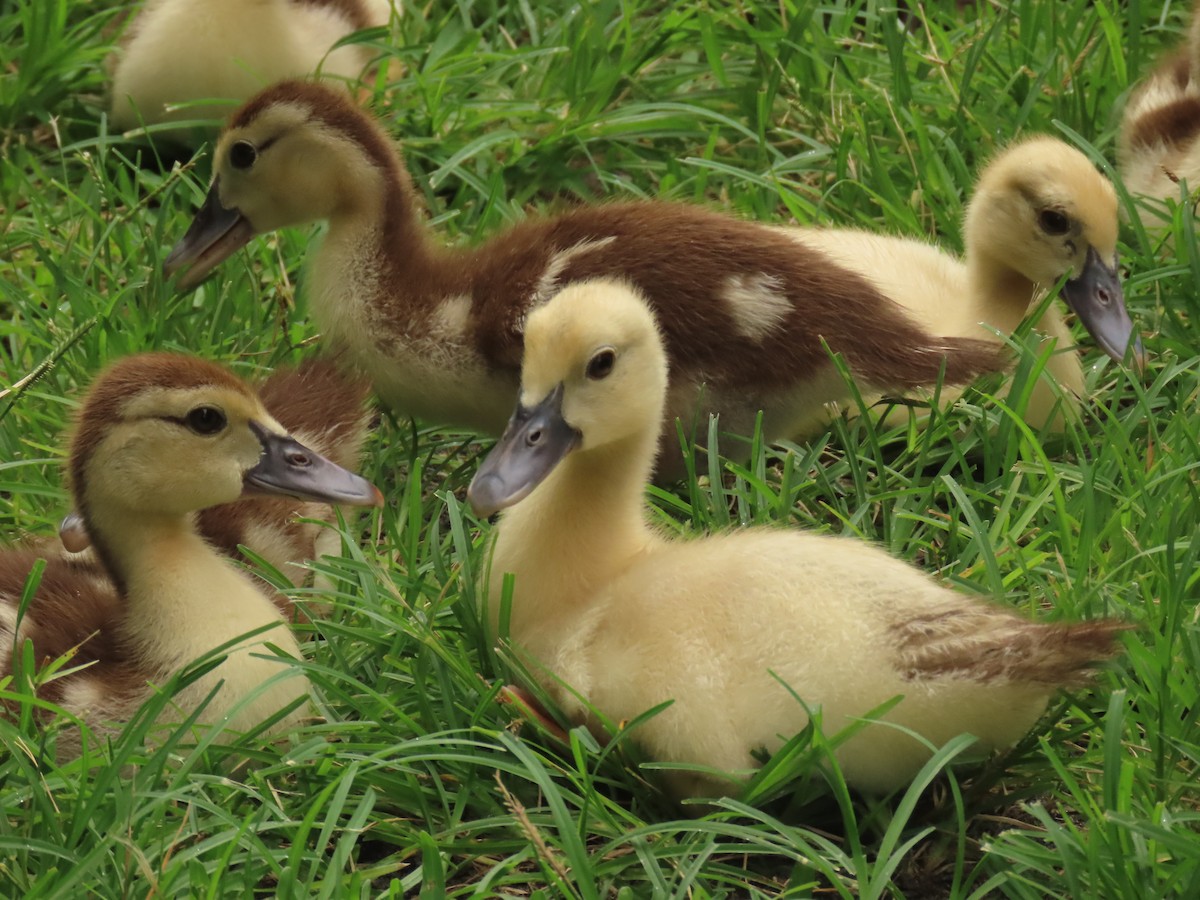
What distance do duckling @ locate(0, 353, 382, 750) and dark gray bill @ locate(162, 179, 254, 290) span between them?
83 centimetres

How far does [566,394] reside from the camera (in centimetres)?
254

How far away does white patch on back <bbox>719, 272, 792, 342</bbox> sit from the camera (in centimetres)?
303

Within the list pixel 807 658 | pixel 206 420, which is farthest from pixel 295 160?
pixel 807 658

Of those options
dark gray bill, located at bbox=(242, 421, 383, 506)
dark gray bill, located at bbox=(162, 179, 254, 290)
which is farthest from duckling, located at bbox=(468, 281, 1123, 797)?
dark gray bill, located at bbox=(162, 179, 254, 290)

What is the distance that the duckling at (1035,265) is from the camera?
325 cm

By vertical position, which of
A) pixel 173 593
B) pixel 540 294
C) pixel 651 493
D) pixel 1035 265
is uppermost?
pixel 540 294

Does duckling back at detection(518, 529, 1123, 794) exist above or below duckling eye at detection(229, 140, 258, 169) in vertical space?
below

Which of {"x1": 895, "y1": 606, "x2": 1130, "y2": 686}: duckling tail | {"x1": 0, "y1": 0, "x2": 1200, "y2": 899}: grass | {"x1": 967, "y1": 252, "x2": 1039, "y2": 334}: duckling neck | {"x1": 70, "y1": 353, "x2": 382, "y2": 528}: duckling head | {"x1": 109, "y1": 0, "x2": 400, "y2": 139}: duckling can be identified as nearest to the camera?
{"x1": 895, "y1": 606, "x2": 1130, "y2": 686}: duckling tail

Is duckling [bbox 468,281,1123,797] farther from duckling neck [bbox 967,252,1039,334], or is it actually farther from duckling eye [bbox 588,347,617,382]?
duckling neck [bbox 967,252,1039,334]

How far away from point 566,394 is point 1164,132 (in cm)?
193

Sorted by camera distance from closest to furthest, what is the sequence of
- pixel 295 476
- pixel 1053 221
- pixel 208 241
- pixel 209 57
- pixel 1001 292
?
1. pixel 295 476
2. pixel 1053 221
3. pixel 1001 292
4. pixel 208 241
5. pixel 209 57

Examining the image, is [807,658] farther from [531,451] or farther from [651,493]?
[651,493]

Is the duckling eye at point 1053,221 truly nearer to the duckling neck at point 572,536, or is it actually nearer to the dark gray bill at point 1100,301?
the dark gray bill at point 1100,301

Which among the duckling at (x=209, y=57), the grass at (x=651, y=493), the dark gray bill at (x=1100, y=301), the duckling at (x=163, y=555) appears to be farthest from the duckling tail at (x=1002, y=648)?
the duckling at (x=209, y=57)
